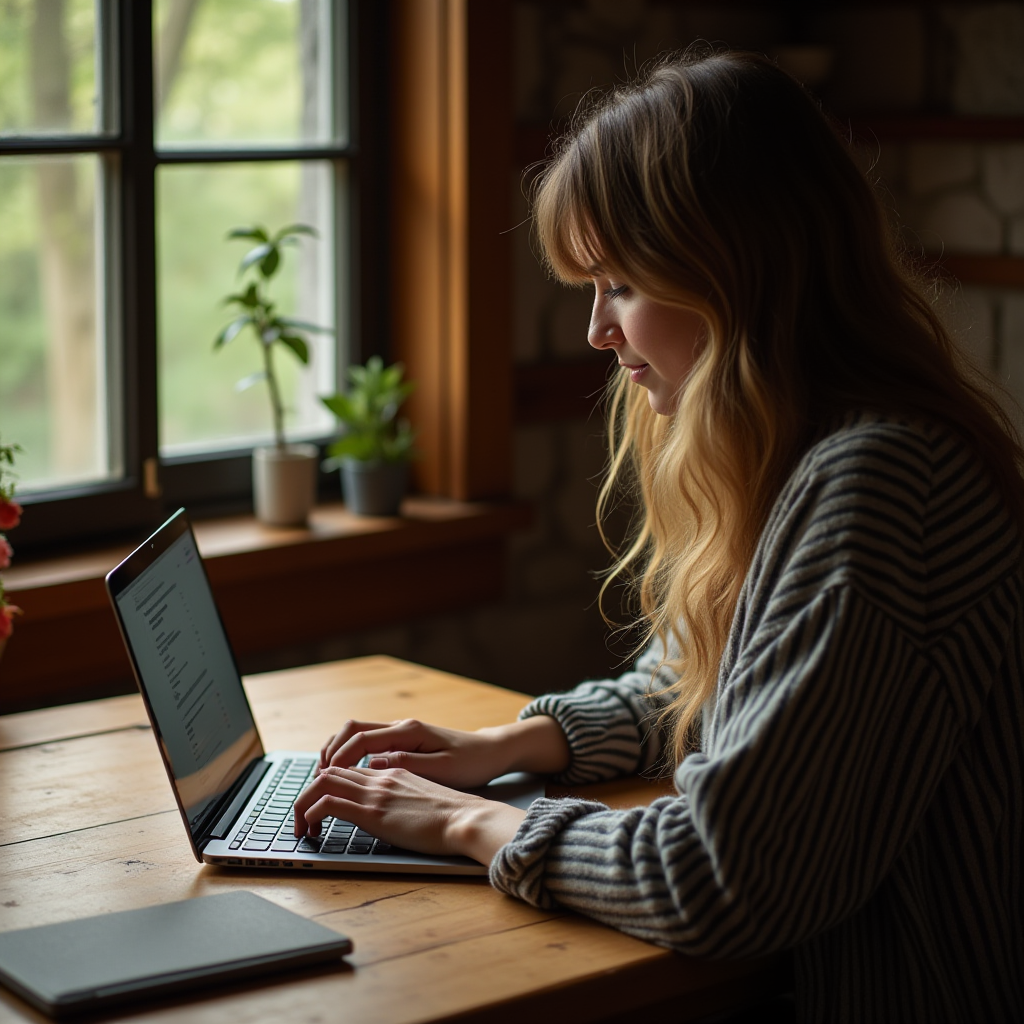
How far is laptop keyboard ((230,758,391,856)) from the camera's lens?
4.37ft

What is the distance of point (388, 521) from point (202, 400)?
399 millimetres

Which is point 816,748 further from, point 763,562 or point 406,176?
point 406,176

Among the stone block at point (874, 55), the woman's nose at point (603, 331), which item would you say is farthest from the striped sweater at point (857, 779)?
the stone block at point (874, 55)

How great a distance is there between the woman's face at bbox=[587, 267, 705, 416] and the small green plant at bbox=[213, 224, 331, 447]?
1129 mm

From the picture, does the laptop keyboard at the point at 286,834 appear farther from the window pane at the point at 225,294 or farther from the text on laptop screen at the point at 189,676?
the window pane at the point at 225,294

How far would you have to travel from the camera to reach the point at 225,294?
2582mm

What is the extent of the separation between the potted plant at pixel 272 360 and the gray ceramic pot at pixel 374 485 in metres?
0.07

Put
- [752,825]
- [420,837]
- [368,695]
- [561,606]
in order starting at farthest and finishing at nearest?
[561,606] → [368,695] → [420,837] → [752,825]

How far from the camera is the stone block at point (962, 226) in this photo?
10.2 ft

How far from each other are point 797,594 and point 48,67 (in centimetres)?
167

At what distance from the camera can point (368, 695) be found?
6.07ft

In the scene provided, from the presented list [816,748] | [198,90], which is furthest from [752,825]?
[198,90]

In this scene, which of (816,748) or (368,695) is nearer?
(816,748)

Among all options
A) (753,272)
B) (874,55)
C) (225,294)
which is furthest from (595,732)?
(874,55)
